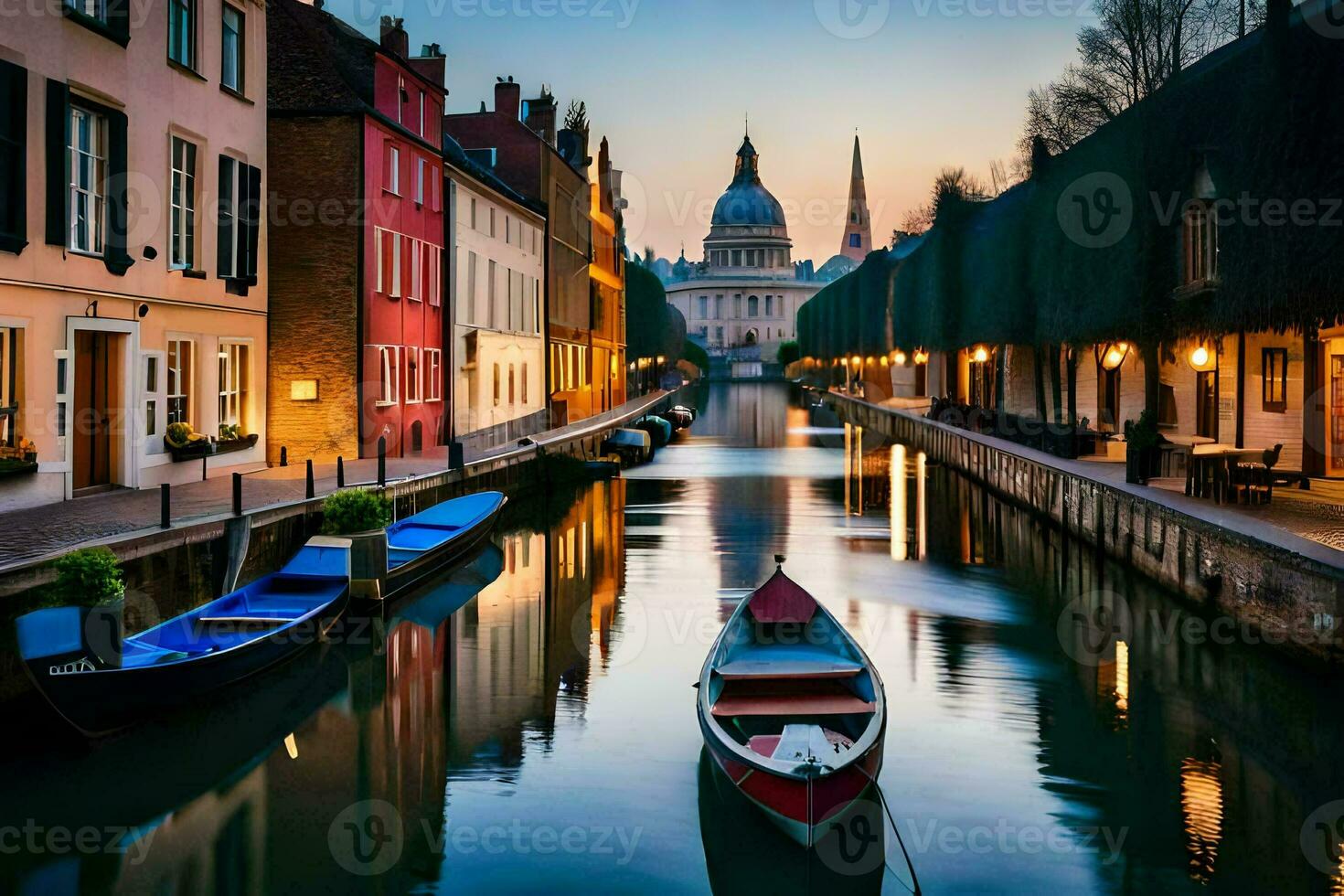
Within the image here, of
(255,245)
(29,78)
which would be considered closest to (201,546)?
(29,78)

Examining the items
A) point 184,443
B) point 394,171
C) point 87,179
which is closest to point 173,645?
point 87,179

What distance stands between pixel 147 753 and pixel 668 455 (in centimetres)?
3913

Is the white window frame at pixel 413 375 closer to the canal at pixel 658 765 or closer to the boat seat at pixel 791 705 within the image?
the canal at pixel 658 765

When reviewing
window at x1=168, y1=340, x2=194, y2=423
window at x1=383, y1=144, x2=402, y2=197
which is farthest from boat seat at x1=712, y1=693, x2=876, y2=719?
window at x1=383, y1=144, x2=402, y2=197

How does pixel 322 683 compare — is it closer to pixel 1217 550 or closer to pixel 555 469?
pixel 1217 550

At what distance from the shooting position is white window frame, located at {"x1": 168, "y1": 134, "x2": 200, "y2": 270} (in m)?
22.3

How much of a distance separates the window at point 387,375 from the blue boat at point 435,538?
19.5 ft

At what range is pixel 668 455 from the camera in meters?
51.1

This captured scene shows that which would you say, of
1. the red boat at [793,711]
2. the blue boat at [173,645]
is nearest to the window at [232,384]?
the blue boat at [173,645]

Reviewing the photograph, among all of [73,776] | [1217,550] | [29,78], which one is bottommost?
[73,776]

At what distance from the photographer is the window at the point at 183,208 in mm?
22516

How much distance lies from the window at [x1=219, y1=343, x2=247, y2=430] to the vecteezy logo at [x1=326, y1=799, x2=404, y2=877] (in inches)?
610

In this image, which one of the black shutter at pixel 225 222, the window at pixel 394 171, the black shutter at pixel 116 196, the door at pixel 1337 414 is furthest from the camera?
the window at pixel 394 171

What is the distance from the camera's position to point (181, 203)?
2283 cm
